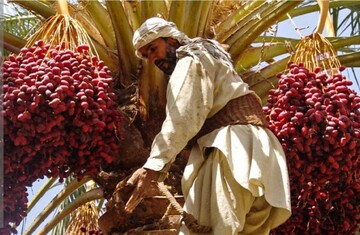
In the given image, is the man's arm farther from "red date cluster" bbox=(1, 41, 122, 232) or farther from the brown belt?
"red date cluster" bbox=(1, 41, 122, 232)

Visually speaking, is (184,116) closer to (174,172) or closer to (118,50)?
(174,172)

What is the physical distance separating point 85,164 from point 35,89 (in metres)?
0.33

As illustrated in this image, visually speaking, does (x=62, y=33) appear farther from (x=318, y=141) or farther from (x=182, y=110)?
(x=318, y=141)

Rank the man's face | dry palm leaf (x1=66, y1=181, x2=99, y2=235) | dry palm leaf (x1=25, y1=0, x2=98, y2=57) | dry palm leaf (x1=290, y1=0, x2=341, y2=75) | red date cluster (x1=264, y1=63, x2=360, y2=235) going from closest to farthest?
the man's face → red date cluster (x1=264, y1=63, x2=360, y2=235) → dry palm leaf (x1=25, y1=0, x2=98, y2=57) → dry palm leaf (x1=290, y1=0, x2=341, y2=75) → dry palm leaf (x1=66, y1=181, x2=99, y2=235)

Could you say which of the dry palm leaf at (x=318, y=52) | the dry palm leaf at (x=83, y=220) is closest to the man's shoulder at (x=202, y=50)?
the dry palm leaf at (x=318, y=52)

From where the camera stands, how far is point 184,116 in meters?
3.26

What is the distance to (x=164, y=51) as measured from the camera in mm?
3545

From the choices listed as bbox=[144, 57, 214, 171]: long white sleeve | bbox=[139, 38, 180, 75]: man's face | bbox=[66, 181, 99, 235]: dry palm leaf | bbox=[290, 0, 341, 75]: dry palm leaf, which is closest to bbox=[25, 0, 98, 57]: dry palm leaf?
bbox=[139, 38, 180, 75]: man's face

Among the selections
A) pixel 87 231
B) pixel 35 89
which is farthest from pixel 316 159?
pixel 87 231

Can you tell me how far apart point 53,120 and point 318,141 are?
976 mm

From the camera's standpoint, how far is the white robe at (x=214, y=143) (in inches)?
127

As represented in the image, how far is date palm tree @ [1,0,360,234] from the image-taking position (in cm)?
396

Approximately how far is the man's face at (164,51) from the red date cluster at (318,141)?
477mm

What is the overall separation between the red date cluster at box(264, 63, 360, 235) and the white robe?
270mm
